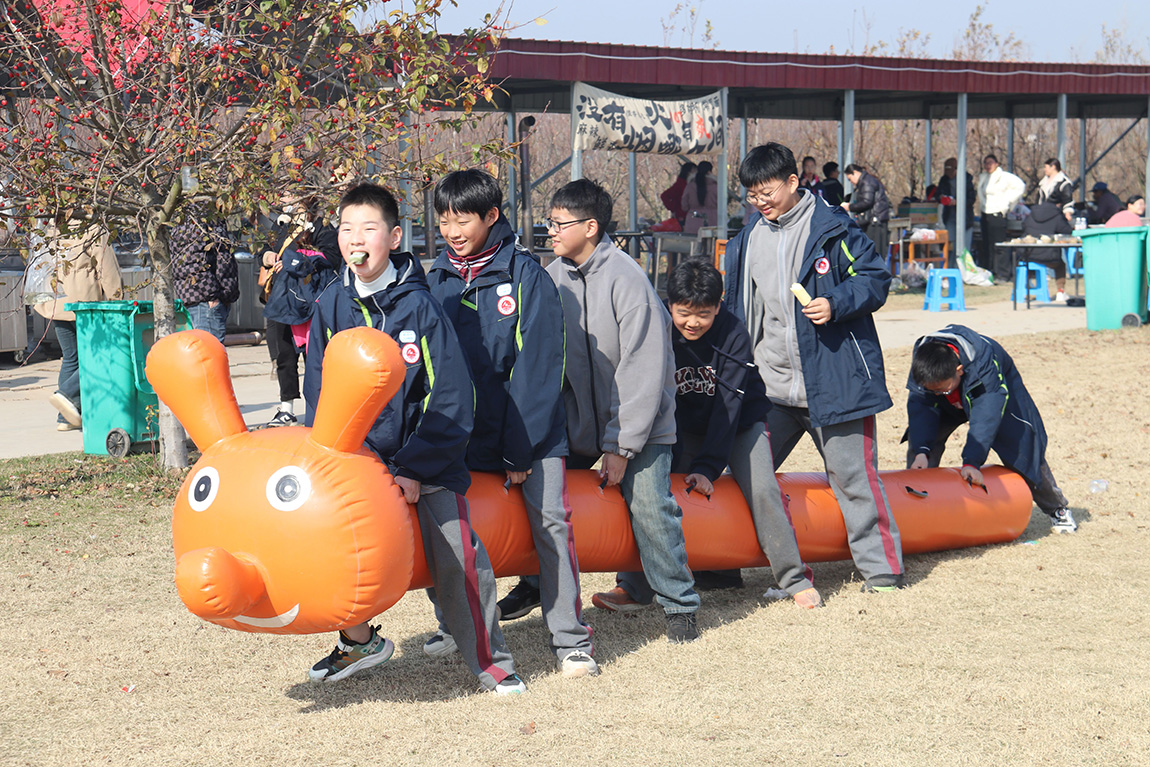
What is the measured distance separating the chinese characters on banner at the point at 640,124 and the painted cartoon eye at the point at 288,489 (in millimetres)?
11595

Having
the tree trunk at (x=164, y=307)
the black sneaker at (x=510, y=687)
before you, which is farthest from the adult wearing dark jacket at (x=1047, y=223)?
the black sneaker at (x=510, y=687)

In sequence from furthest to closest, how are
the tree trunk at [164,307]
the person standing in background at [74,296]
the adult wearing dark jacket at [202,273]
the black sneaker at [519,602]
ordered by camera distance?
the person standing in background at [74,296]
the adult wearing dark jacket at [202,273]
the tree trunk at [164,307]
the black sneaker at [519,602]

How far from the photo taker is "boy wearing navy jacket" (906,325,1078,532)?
546 cm

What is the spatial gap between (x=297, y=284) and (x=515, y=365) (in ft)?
13.2

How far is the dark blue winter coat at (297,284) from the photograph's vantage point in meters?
7.61

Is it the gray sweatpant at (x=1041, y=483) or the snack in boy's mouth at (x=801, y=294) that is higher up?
the snack in boy's mouth at (x=801, y=294)

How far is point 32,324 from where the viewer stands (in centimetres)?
1307

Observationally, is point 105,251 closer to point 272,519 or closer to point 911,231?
point 272,519

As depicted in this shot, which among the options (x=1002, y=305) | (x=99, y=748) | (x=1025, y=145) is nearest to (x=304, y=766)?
(x=99, y=748)

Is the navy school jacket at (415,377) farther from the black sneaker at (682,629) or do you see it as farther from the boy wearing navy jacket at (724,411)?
the boy wearing navy jacket at (724,411)

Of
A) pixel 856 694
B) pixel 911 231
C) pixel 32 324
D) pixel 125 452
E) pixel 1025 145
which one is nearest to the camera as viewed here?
pixel 856 694

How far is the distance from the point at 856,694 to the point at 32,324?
11622 millimetres

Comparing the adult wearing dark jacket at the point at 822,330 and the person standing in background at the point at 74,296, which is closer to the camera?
the adult wearing dark jacket at the point at 822,330

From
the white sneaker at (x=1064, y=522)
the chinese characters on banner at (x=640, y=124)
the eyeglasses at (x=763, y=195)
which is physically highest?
the chinese characters on banner at (x=640, y=124)
